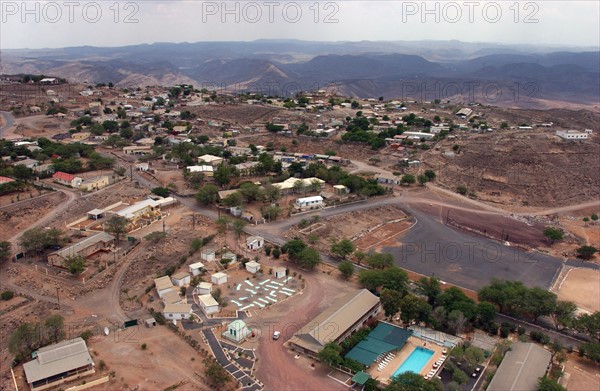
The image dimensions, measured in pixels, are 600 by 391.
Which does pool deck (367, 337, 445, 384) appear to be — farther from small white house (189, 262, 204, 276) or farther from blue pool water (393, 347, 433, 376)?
small white house (189, 262, 204, 276)

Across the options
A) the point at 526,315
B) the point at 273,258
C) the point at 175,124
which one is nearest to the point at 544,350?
the point at 526,315

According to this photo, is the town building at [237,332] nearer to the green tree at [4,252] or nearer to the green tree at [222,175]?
the green tree at [4,252]

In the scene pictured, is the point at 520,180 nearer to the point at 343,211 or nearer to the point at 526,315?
the point at 343,211

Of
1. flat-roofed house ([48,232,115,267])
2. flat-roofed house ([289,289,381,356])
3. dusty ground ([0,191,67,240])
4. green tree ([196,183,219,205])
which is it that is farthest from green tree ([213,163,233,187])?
flat-roofed house ([289,289,381,356])

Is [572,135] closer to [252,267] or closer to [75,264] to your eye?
[252,267]

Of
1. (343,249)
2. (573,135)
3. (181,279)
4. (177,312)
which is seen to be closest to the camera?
(177,312)

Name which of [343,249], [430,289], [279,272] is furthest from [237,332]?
[343,249]
